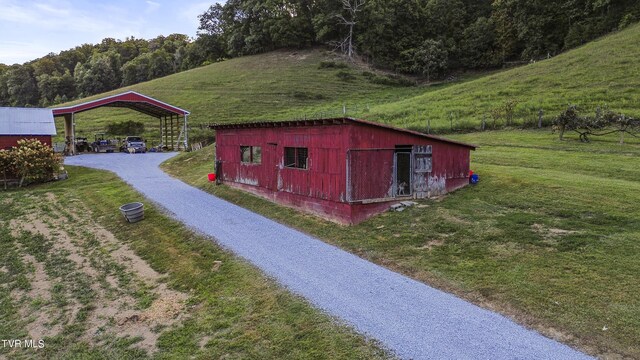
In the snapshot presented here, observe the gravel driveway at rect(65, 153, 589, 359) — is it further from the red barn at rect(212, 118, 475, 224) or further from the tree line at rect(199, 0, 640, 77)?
the tree line at rect(199, 0, 640, 77)

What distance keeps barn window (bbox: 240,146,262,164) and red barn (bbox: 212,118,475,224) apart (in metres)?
0.89

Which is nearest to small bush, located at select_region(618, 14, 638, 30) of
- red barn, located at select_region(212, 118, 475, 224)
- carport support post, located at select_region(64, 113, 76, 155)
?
red barn, located at select_region(212, 118, 475, 224)

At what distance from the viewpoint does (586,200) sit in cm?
1289

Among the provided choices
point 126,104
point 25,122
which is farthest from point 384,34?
point 25,122

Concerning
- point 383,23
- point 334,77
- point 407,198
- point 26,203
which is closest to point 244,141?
point 407,198

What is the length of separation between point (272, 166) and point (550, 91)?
2785cm

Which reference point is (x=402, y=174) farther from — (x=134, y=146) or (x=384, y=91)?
(x=384, y=91)

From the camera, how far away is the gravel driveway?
658 cm

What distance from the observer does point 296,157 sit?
16.9 metres

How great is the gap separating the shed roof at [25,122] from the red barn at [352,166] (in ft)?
61.6

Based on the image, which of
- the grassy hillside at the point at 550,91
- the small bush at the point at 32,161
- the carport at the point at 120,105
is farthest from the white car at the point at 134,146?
the grassy hillside at the point at 550,91

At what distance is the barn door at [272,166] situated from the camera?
1800 cm

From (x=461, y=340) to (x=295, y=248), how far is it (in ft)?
19.7

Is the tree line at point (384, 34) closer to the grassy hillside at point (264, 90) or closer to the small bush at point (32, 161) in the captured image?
the grassy hillside at point (264, 90)
